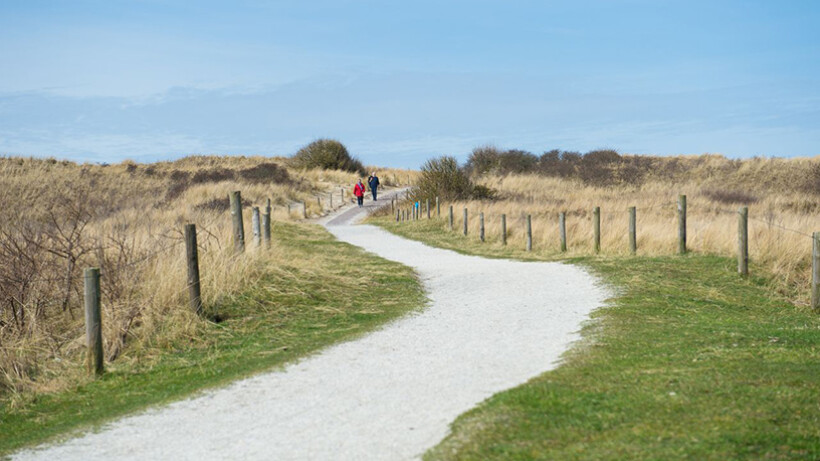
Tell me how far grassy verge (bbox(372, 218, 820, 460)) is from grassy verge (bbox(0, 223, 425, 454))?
3.54 meters

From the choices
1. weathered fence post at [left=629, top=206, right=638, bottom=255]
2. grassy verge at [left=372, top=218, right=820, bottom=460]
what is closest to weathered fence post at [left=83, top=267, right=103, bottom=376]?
grassy verge at [left=372, top=218, right=820, bottom=460]

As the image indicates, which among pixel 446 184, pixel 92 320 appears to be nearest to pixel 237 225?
pixel 92 320

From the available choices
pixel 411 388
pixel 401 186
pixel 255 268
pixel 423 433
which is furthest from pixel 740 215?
pixel 401 186

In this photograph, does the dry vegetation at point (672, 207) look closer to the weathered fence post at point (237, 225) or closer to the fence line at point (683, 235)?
the fence line at point (683, 235)

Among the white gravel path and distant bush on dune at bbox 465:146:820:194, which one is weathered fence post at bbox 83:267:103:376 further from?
distant bush on dune at bbox 465:146:820:194

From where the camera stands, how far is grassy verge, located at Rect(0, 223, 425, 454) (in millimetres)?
8109

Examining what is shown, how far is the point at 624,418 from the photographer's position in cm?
630

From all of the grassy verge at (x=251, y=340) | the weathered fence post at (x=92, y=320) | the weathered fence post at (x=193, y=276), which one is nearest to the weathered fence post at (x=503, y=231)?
the grassy verge at (x=251, y=340)

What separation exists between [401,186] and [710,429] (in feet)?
212

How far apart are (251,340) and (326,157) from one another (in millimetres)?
66082

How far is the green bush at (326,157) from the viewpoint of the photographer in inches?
2997

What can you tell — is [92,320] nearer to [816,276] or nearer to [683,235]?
[816,276]

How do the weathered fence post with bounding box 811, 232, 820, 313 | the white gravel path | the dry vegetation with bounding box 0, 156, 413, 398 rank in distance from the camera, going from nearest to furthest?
the white gravel path → the dry vegetation with bounding box 0, 156, 413, 398 → the weathered fence post with bounding box 811, 232, 820, 313

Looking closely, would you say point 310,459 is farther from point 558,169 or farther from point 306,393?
point 558,169
